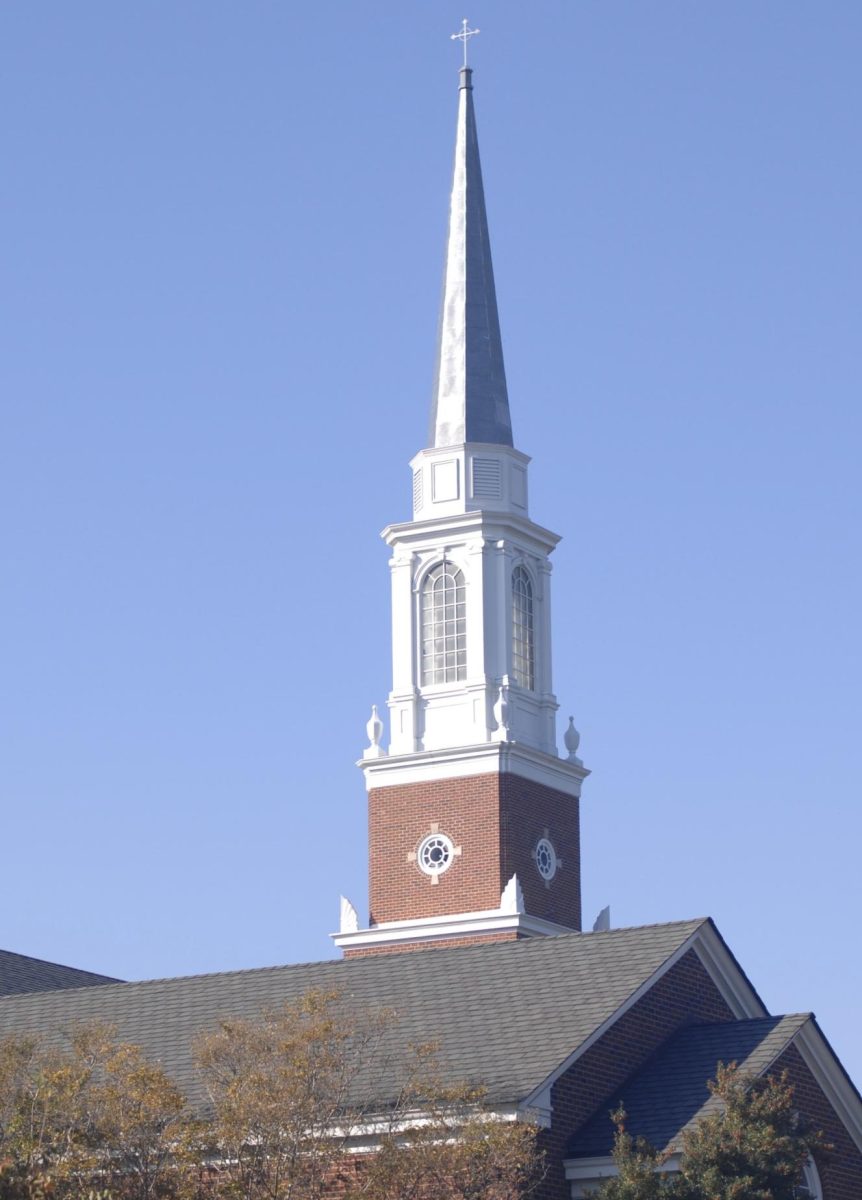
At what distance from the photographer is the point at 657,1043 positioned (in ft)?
96.0

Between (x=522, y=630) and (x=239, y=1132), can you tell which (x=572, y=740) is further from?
(x=239, y=1132)

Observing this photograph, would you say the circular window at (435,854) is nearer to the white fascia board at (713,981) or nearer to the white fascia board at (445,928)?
the white fascia board at (445,928)

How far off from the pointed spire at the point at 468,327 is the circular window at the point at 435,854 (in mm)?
7731

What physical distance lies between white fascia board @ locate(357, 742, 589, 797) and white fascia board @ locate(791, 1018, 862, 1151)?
15.9 meters

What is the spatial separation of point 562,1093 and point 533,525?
Result: 2230cm

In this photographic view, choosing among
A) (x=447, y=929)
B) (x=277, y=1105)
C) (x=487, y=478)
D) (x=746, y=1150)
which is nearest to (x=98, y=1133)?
(x=277, y=1105)

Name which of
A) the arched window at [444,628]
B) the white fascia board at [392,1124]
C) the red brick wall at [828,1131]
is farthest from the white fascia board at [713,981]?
the arched window at [444,628]

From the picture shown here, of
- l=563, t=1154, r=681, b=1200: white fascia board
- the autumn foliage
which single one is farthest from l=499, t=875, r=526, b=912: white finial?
the autumn foliage

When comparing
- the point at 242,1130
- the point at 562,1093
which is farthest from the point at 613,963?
the point at 242,1130

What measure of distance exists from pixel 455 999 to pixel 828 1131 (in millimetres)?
4857

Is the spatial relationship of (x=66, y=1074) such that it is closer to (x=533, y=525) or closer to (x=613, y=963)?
(x=613, y=963)

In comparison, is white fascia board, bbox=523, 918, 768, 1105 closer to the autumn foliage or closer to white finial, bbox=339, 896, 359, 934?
the autumn foliage

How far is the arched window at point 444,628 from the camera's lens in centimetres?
4722

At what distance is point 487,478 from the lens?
158 feet
